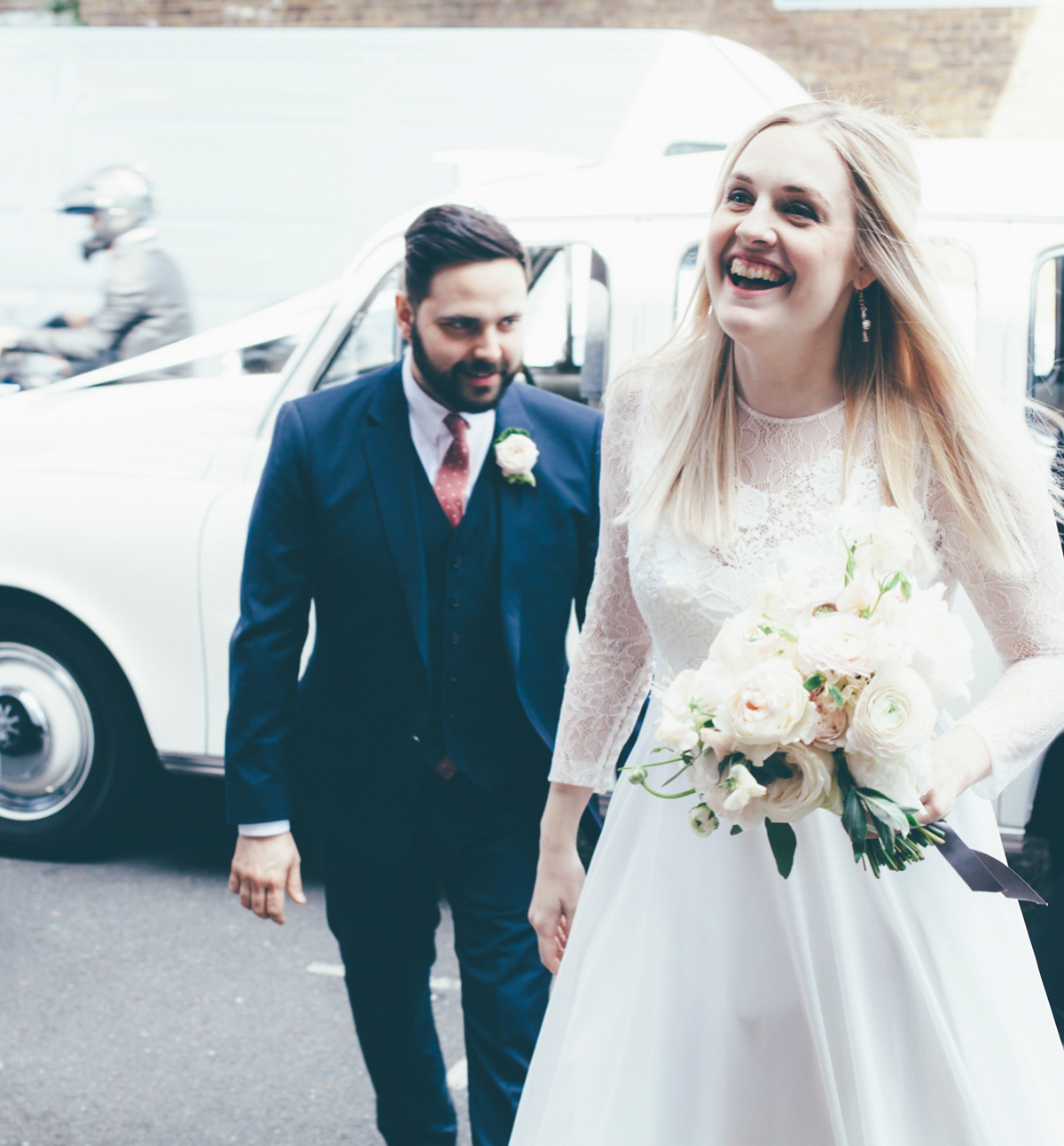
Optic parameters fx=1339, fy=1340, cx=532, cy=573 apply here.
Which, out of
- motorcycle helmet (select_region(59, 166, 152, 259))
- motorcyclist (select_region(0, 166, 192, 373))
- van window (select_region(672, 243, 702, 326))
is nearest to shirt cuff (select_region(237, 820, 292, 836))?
van window (select_region(672, 243, 702, 326))

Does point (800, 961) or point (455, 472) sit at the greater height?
point (455, 472)

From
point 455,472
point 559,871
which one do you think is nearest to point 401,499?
point 455,472

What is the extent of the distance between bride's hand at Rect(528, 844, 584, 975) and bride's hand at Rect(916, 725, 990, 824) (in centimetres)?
67

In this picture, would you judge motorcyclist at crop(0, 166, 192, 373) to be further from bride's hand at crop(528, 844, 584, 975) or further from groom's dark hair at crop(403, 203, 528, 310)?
bride's hand at crop(528, 844, 584, 975)

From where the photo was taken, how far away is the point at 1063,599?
180 centimetres

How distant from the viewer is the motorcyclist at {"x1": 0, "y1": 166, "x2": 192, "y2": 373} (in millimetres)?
6613

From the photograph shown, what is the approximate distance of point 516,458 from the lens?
8.25 ft

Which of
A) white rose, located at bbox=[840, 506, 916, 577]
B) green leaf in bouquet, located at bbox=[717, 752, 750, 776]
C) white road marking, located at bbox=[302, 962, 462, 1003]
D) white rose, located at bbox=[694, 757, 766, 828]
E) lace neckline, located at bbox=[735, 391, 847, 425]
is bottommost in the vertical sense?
white road marking, located at bbox=[302, 962, 462, 1003]

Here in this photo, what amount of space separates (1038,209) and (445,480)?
208cm

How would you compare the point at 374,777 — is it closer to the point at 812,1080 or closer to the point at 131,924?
the point at 812,1080

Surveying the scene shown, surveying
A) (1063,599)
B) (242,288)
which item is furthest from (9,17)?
(1063,599)

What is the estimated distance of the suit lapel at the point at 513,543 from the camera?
2500 mm

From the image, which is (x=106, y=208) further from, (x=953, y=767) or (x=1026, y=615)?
(x=953, y=767)

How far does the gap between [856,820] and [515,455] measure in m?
1.21
